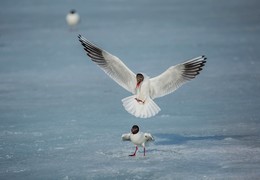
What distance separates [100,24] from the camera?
1630 cm

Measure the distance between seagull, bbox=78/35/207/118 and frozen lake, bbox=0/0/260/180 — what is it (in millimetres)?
423

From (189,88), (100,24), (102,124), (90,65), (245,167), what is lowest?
(245,167)

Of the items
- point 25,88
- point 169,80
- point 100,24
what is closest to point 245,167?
point 169,80

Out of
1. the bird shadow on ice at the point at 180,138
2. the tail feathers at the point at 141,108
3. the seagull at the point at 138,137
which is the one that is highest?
the tail feathers at the point at 141,108

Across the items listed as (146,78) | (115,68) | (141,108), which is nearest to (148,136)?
(141,108)

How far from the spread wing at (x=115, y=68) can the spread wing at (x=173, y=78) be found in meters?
0.22

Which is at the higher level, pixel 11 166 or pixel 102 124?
pixel 102 124

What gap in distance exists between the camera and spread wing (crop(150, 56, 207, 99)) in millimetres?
6363

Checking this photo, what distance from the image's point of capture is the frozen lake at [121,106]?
5516 millimetres

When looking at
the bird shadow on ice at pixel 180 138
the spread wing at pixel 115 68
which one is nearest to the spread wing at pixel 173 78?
the spread wing at pixel 115 68

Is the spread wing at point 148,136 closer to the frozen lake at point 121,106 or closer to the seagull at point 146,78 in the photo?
the frozen lake at point 121,106

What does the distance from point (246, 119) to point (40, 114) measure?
7.54ft

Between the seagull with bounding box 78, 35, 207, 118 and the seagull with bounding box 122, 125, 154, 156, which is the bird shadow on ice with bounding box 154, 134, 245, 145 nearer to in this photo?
the seagull with bounding box 78, 35, 207, 118

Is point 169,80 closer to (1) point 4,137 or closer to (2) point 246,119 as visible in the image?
(2) point 246,119
